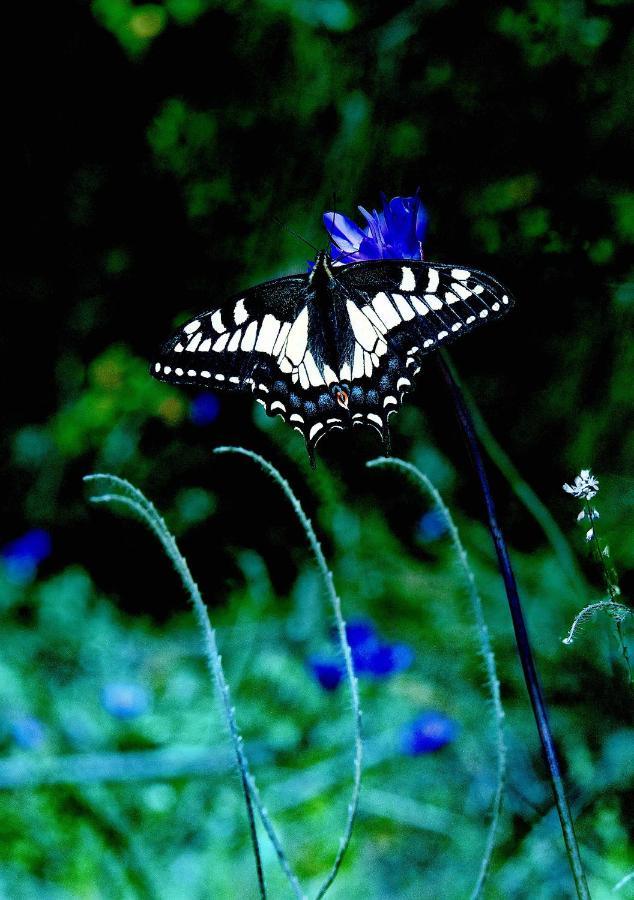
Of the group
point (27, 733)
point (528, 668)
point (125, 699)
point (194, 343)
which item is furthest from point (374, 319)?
point (27, 733)

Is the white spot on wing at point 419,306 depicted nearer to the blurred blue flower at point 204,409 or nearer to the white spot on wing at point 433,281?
the white spot on wing at point 433,281

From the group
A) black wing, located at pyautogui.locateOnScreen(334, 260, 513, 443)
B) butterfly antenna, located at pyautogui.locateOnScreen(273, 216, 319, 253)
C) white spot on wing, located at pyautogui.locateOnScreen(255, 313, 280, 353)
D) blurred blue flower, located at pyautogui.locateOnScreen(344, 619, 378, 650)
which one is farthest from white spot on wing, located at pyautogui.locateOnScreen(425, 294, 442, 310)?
blurred blue flower, located at pyautogui.locateOnScreen(344, 619, 378, 650)

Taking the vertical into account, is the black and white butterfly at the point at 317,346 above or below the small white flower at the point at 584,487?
above

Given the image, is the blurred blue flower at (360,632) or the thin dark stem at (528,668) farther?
the blurred blue flower at (360,632)

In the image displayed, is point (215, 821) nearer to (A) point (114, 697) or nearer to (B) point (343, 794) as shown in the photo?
(B) point (343, 794)

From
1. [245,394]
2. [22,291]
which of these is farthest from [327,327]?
[22,291]

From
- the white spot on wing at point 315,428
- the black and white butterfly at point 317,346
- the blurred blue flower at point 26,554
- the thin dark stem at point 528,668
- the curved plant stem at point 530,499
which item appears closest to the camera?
the thin dark stem at point 528,668

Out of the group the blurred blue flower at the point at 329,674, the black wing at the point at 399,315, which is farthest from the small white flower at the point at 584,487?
the blurred blue flower at the point at 329,674
